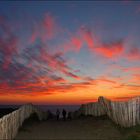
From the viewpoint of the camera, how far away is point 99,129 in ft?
57.7

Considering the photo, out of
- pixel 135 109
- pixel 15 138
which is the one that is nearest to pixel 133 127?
pixel 135 109

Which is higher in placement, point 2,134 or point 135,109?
point 135,109

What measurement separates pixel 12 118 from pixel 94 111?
39.1ft

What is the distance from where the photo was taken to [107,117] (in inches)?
814

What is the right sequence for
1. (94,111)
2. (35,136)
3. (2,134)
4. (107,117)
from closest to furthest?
(2,134) → (35,136) → (107,117) → (94,111)

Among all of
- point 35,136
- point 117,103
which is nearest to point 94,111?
point 117,103

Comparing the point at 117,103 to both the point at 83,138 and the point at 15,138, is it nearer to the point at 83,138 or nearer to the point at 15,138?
the point at 83,138

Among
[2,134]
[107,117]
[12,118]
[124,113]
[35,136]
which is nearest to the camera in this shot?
[2,134]

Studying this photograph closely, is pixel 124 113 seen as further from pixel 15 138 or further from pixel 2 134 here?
pixel 2 134

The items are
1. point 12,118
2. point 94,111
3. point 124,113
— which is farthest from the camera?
point 94,111

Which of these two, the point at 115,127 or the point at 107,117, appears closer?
the point at 115,127

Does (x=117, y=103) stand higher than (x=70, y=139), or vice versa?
(x=117, y=103)

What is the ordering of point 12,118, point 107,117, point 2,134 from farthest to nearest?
1. point 107,117
2. point 12,118
3. point 2,134

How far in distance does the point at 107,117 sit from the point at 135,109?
400 centimetres
